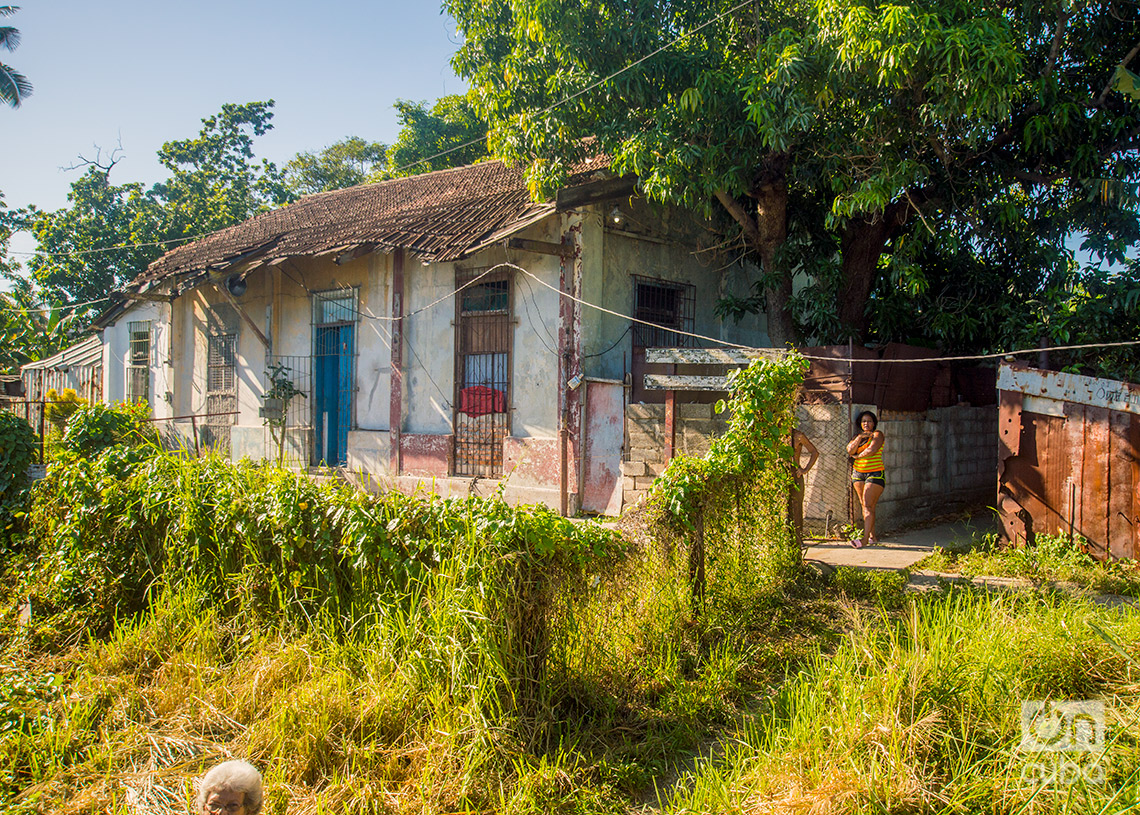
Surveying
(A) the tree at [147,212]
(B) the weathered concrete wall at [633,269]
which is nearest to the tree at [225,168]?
(A) the tree at [147,212]

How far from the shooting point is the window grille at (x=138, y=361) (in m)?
17.4

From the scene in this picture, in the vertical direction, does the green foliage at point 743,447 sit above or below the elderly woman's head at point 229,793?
above

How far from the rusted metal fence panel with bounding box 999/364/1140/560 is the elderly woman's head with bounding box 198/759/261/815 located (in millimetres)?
6915

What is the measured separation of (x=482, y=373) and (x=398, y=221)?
10.2 ft

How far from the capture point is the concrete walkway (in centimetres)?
708

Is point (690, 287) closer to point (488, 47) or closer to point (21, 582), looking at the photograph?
point (488, 47)

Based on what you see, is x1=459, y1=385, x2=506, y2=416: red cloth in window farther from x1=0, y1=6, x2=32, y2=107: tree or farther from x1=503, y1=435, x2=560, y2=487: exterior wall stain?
x1=0, y1=6, x2=32, y2=107: tree

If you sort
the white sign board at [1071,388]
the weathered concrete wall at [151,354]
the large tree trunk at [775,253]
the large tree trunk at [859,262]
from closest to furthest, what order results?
the white sign board at [1071,388]
the large tree trunk at [775,253]
the large tree trunk at [859,262]
the weathered concrete wall at [151,354]

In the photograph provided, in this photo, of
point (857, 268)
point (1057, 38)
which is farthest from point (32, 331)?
point (1057, 38)

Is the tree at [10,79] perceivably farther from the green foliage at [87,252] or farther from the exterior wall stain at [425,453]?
the exterior wall stain at [425,453]

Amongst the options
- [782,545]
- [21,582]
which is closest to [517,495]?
[782,545]

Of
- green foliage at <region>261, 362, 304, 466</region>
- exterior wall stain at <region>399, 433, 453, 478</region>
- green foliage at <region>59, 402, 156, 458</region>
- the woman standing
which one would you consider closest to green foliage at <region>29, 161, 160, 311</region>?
green foliage at <region>261, 362, 304, 466</region>

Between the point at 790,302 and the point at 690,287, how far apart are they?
2088mm

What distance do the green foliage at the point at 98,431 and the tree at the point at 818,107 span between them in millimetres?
5481
